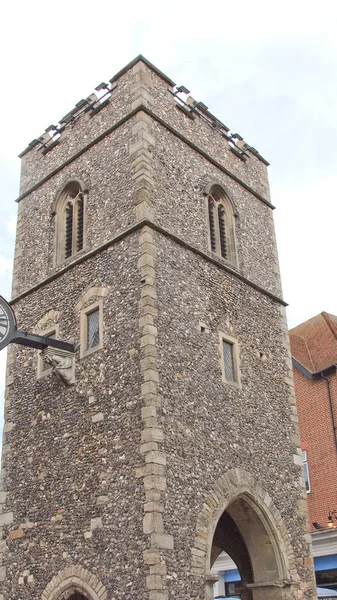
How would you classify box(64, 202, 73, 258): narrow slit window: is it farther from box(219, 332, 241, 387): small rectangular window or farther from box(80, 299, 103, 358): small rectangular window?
box(219, 332, 241, 387): small rectangular window

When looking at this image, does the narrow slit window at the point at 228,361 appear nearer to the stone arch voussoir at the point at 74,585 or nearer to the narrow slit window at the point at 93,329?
the narrow slit window at the point at 93,329

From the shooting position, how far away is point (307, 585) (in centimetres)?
1337

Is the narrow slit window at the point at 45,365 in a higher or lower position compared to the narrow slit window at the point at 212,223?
lower

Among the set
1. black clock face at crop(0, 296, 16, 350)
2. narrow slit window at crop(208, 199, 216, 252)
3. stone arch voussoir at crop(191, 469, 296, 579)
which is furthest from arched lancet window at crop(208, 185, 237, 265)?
stone arch voussoir at crop(191, 469, 296, 579)

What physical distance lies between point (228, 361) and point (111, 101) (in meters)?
6.75

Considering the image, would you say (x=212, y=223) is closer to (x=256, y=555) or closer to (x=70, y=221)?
(x=70, y=221)

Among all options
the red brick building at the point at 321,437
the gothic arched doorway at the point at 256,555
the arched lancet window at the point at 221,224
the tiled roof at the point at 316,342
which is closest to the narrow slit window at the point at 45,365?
the arched lancet window at the point at 221,224

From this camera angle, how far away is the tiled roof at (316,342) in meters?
20.5

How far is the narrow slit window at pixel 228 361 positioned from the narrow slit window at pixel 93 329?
2742 millimetres

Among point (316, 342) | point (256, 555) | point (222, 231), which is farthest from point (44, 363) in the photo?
point (316, 342)

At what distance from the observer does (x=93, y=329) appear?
44.0 feet

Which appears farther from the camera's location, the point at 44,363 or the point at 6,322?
the point at 44,363

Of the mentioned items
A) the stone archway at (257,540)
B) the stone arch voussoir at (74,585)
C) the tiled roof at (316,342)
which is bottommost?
the stone arch voussoir at (74,585)

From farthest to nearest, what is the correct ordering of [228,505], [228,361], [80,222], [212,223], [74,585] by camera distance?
[212,223]
[80,222]
[228,361]
[228,505]
[74,585]
